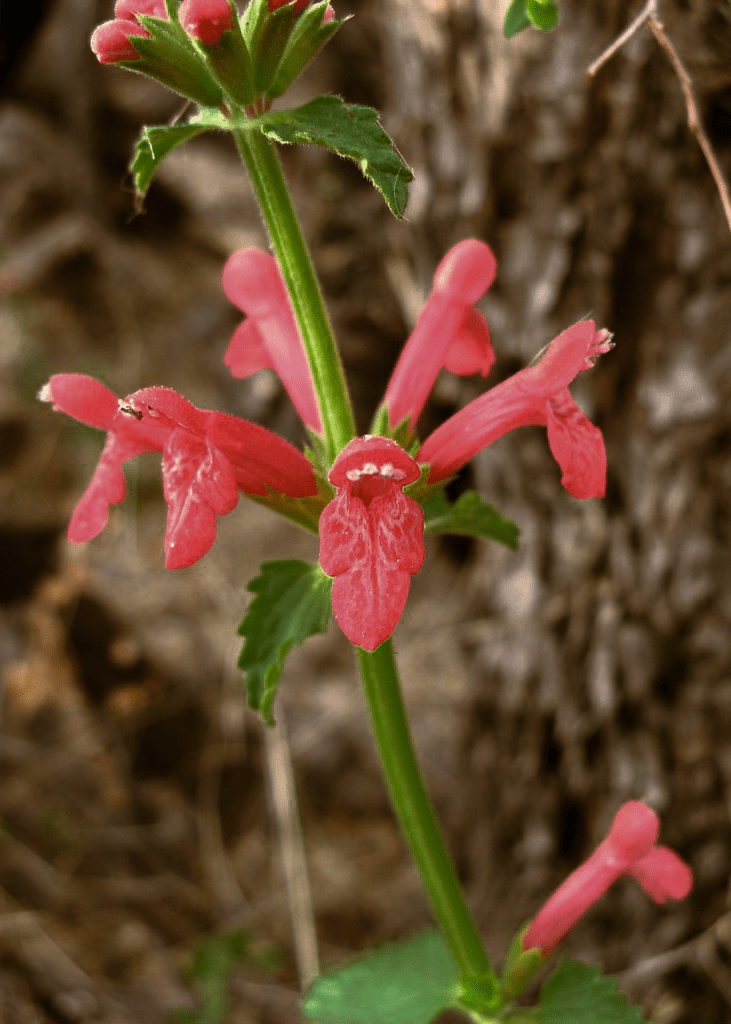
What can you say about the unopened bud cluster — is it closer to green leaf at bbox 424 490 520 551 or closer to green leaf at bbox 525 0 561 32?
green leaf at bbox 525 0 561 32

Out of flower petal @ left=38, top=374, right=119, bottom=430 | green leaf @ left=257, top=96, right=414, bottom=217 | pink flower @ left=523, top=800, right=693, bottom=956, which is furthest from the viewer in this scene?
pink flower @ left=523, top=800, right=693, bottom=956

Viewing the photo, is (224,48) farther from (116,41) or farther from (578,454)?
(578,454)

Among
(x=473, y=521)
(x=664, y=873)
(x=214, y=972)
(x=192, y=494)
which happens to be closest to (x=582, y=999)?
(x=664, y=873)

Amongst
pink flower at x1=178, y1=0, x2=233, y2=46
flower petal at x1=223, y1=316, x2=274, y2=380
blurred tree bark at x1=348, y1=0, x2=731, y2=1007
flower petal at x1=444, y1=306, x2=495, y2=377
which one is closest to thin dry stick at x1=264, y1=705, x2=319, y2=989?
blurred tree bark at x1=348, y1=0, x2=731, y2=1007

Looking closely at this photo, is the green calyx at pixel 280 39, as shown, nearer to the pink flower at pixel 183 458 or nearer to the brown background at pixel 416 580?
the pink flower at pixel 183 458

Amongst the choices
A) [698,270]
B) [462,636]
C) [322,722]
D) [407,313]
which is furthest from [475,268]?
[322,722]

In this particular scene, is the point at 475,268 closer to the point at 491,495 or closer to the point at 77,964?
the point at 491,495

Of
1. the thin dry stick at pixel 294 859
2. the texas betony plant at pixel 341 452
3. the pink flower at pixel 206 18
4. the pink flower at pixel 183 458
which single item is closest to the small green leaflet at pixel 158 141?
the texas betony plant at pixel 341 452
